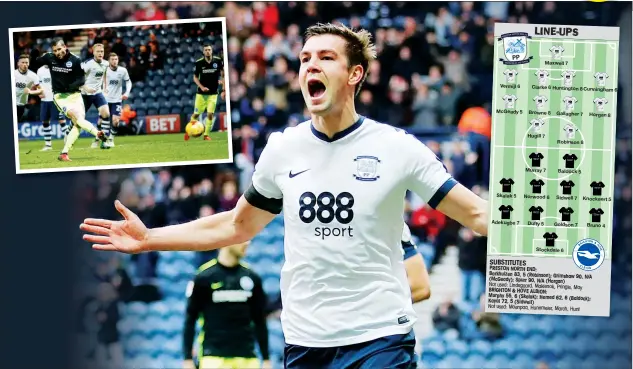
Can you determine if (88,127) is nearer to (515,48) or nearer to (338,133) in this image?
(338,133)

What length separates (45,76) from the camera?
5586 mm

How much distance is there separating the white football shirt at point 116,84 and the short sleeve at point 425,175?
220cm

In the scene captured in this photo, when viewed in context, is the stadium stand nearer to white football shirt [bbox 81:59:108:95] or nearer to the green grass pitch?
the green grass pitch

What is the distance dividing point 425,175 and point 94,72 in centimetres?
251

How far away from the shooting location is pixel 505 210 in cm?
545

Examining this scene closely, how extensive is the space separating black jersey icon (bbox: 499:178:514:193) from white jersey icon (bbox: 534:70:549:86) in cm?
62

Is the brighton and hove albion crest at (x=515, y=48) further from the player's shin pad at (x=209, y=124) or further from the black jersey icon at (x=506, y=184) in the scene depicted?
the player's shin pad at (x=209, y=124)

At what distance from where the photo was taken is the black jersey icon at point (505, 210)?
543 centimetres

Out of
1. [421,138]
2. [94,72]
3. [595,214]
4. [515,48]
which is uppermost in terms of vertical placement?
[515,48]

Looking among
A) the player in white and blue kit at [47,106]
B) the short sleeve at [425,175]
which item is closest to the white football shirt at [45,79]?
the player in white and blue kit at [47,106]

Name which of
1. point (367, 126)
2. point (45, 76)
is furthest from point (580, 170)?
point (45, 76)

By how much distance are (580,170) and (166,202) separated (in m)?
2.61

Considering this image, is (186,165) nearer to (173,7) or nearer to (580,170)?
(173,7)

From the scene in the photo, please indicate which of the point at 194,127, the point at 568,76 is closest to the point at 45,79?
the point at 194,127
